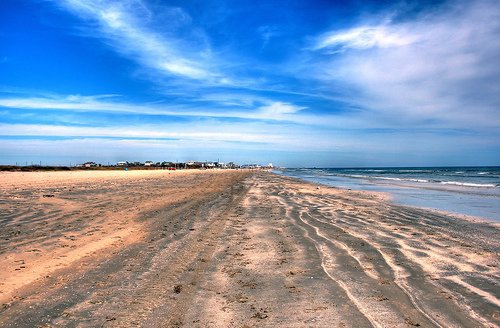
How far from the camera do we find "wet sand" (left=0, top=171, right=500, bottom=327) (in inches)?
158

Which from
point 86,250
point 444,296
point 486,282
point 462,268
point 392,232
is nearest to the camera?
point 444,296

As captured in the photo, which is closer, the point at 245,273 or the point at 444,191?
the point at 245,273

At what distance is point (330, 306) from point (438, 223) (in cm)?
819

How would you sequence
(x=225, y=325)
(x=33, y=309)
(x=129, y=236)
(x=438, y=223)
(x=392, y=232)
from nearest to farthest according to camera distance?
1. (x=225, y=325)
2. (x=33, y=309)
3. (x=129, y=236)
4. (x=392, y=232)
5. (x=438, y=223)

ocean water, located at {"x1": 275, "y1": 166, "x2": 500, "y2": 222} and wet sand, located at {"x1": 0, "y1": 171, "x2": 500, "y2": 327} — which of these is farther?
ocean water, located at {"x1": 275, "y1": 166, "x2": 500, "y2": 222}

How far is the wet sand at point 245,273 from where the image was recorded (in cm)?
402

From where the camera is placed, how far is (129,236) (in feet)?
27.5

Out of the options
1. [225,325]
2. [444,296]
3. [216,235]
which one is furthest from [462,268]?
[216,235]

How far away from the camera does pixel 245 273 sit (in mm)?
5613

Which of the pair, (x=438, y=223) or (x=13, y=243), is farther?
(x=438, y=223)

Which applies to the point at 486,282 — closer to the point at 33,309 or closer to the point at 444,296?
the point at 444,296

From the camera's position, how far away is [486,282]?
5246 mm

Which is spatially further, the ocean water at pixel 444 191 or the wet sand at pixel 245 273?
the ocean water at pixel 444 191

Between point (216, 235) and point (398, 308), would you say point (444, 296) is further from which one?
point (216, 235)
